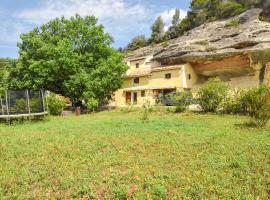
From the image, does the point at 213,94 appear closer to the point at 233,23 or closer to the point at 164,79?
the point at 164,79

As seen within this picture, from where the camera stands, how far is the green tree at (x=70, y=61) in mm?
26984

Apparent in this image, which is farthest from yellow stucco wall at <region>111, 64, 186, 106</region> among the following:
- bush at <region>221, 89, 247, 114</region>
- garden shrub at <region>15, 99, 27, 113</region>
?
garden shrub at <region>15, 99, 27, 113</region>

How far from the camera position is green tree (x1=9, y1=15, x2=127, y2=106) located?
1062 inches

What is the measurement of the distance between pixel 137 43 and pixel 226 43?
37.5 metres

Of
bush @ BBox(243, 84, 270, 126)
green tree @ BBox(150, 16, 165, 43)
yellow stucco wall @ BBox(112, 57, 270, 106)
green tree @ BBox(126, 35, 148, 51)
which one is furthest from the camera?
green tree @ BBox(126, 35, 148, 51)

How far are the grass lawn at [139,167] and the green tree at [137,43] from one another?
181ft

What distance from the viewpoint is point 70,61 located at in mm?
26641

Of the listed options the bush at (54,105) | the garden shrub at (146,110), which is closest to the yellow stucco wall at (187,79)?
the garden shrub at (146,110)

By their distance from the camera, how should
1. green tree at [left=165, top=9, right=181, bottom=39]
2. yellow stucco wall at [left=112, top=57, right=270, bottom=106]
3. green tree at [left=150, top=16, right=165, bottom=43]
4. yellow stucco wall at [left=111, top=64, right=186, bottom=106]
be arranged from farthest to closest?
green tree at [left=150, top=16, right=165, bottom=43]
green tree at [left=165, top=9, right=181, bottom=39]
yellow stucco wall at [left=111, top=64, right=186, bottom=106]
yellow stucco wall at [left=112, top=57, right=270, bottom=106]

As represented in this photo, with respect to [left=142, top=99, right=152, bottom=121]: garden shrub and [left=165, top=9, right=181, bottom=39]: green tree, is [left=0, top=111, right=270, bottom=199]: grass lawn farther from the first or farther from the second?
[left=165, top=9, right=181, bottom=39]: green tree

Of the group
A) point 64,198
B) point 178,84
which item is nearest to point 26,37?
point 178,84

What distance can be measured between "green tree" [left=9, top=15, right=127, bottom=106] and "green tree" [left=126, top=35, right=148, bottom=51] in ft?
110

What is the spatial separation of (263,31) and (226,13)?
14816 mm

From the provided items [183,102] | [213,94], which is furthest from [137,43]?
[213,94]
